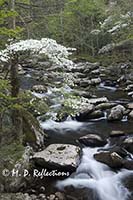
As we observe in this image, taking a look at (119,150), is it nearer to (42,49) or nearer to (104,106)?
(104,106)

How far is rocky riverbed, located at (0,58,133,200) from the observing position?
6720 millimetres

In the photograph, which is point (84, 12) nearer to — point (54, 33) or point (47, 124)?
point (54, 33)

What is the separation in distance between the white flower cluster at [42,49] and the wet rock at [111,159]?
3.16 meters

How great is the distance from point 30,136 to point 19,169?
1919 millimetres

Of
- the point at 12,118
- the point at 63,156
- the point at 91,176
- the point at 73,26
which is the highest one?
the point at 73,26

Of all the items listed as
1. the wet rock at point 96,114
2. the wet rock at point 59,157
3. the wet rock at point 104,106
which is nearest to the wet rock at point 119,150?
the wet rock at point 59,157

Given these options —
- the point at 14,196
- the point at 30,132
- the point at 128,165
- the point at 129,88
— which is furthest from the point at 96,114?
the point at 14,196

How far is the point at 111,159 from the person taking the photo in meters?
7.97

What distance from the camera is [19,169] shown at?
6824 millimetres

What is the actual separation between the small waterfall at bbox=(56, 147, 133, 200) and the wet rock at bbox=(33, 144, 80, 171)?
0.28 meters

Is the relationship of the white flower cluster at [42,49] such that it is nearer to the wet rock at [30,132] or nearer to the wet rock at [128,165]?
the wet rock at [30,132]

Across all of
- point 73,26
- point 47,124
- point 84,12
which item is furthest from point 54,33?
point 47,124

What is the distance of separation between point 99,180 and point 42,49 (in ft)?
12.0

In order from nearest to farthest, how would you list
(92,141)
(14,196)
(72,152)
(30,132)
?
(14,196) → (72,152) → (30,132) → (92,141)
